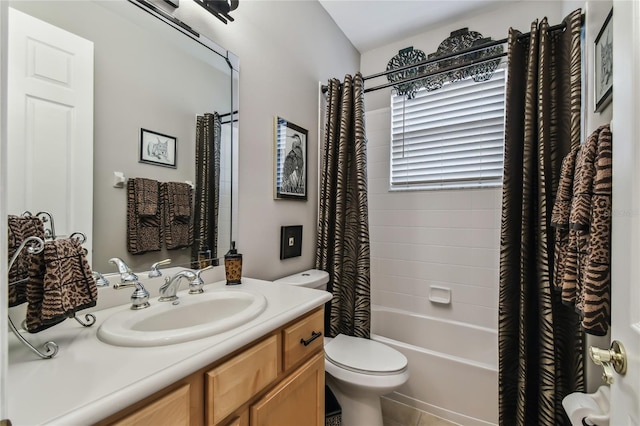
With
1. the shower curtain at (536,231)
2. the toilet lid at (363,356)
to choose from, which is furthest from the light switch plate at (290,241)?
the shower curtain at (536,231)

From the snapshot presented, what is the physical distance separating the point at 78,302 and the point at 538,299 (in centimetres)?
185

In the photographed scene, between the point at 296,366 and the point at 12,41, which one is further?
the point at 296,366

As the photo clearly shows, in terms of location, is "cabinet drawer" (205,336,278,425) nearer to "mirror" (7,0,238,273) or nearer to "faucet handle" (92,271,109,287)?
"faucet handle" (92,271,109,287)

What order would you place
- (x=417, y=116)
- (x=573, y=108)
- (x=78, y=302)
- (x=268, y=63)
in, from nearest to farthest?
1. (x=78, y=302)
2. (x=573, y=108)
3. (x=268, y=63)
4. (x=417, y=116)

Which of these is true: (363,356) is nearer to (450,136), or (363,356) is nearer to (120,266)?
(120,266)

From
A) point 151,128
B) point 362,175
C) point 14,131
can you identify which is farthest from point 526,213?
point 14,131

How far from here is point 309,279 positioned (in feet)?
5.59

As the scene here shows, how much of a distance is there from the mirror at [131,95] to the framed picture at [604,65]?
1.54m

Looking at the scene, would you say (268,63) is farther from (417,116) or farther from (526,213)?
(526,213)

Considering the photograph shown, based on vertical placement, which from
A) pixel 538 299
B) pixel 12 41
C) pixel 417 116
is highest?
pixel 417 116

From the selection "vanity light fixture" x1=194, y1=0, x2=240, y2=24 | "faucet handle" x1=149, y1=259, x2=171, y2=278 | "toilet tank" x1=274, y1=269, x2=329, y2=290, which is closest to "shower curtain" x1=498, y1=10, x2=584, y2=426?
"toilet tank" x1=274, y1=269, x2=329, y2=290

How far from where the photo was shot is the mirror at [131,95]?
889 millimetres

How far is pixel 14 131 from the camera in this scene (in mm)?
716

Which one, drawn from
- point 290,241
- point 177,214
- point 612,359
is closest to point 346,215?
point 290,241
